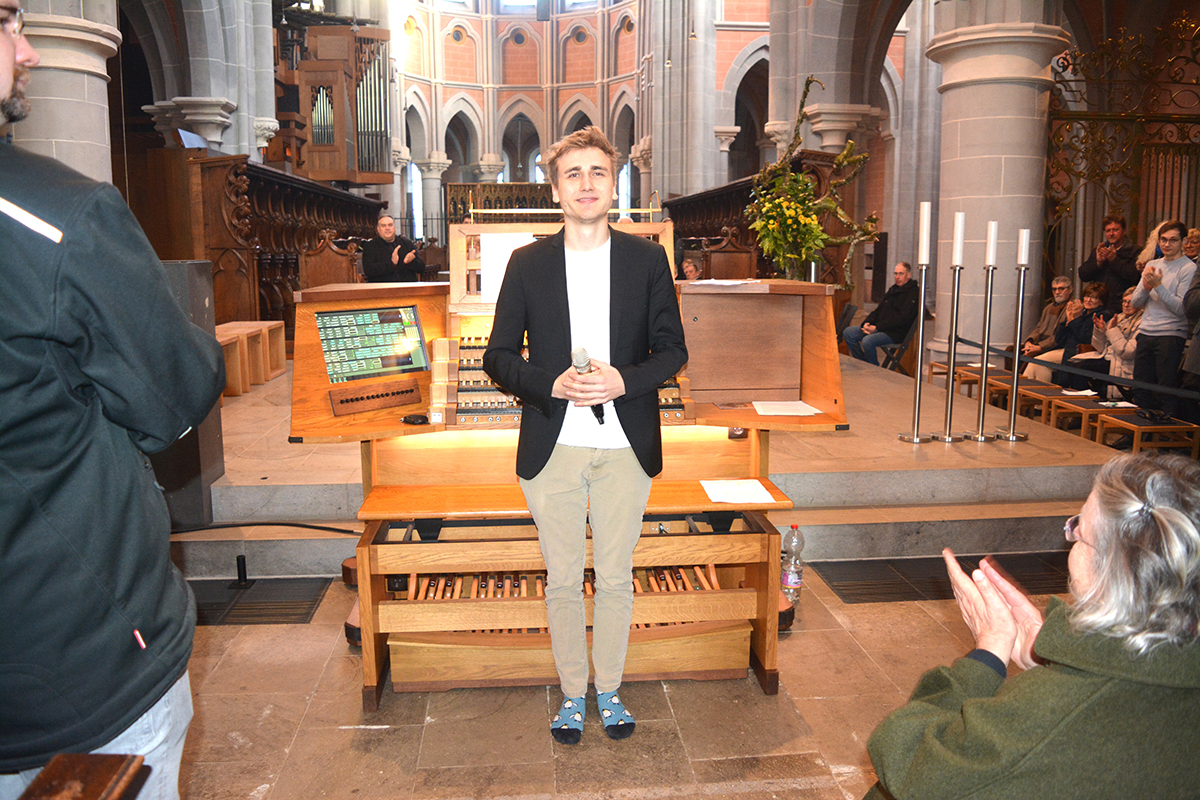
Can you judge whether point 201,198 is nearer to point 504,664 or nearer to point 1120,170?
point 504,664

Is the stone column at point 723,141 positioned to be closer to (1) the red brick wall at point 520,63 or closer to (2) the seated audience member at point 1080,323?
(2) the seated audience member at point 1080,323

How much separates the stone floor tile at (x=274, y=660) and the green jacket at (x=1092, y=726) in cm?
242

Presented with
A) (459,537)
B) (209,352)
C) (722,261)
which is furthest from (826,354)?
(722,261)

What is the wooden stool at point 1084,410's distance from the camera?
5770 millimetres

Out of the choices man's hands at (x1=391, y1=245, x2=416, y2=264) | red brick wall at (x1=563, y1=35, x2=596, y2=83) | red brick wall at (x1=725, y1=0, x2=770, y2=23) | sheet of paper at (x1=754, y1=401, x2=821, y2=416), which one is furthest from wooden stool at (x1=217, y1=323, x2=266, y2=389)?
red brick wall at (x1=563, y1=35, x2=596, y2=83)

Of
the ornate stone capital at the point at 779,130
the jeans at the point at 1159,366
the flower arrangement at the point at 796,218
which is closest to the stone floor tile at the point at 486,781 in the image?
the flower arrangement at the point at 796,218

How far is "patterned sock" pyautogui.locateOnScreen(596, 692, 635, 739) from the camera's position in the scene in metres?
2.76

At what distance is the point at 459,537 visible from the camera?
3.43m

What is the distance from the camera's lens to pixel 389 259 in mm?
7406

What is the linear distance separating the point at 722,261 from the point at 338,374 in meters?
6.90

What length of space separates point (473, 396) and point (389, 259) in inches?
180

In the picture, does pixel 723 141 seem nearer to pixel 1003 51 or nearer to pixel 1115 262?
pixel 1115 262

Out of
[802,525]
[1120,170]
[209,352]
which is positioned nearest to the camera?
[209,352]

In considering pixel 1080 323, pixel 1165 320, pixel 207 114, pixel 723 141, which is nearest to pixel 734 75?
pixel 723 141
